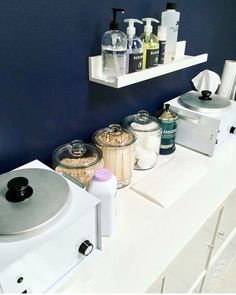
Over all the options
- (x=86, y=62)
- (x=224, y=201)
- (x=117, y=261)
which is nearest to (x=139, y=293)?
(x=117, y=261)

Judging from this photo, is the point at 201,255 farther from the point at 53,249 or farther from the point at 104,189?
the point at 53,249

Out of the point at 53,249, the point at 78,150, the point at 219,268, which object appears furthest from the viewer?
the point at 219,268

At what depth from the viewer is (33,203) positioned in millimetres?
614

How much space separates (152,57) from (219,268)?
1.29 meters

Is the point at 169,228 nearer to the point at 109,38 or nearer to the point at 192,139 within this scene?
the point at 192,139

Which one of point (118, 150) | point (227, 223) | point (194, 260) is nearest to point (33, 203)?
point (118, 150)

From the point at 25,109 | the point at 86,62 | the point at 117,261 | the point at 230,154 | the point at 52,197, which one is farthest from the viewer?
the point at 230,154

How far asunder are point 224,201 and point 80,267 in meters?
0.59

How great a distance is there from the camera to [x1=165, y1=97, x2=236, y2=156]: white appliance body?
1.17 metres

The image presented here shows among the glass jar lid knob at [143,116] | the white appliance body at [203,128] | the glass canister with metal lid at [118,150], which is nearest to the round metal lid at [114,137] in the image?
the glass canister with metal lid at [118,150]

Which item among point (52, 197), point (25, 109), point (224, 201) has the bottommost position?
point (224, 201)

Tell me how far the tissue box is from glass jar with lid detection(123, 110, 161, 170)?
7.0 inches

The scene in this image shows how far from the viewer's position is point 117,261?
→ 2.44 feet

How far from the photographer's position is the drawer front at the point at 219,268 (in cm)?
143
